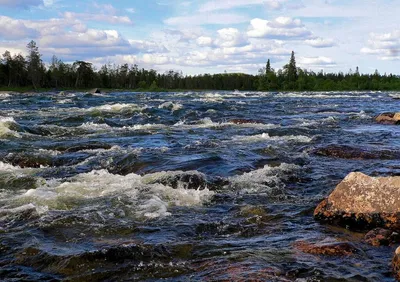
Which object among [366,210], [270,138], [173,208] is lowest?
[173,208]

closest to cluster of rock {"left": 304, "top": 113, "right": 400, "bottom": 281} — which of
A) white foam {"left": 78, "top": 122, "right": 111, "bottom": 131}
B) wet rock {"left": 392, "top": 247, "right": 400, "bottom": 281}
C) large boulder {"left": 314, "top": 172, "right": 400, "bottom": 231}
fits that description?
large boulder {"left": 314, "top": 172, "right": 400, "bottom": 231}

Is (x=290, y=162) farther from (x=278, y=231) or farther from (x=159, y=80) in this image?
(x=159, y=80)

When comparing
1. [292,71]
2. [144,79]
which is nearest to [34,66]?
[144,79]

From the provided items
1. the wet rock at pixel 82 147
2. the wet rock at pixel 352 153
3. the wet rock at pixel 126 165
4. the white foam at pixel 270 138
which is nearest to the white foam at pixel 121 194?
the wet rock at pixel 126 165

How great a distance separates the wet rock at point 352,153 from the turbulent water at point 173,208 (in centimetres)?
36

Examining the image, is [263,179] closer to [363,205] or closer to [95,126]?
[363,205]

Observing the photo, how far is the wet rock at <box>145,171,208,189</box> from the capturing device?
8.29 meters

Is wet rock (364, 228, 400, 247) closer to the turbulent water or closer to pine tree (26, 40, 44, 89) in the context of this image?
the turbulent water

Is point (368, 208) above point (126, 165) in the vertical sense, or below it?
above

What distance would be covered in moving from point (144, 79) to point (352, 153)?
115378 millimetres

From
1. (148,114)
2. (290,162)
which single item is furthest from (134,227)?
(148,114)

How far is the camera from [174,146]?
42.1 feet

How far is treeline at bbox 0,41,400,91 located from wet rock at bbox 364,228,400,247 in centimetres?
8465

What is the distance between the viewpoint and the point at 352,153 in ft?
36.7
